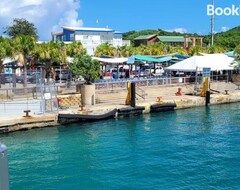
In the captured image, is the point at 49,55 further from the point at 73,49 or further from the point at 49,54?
the point at 73,49

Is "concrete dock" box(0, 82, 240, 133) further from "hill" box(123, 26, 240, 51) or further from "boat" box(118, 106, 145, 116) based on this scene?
"hill" box(123, 26, 240, 51)

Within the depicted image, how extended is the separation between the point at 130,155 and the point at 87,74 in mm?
11745

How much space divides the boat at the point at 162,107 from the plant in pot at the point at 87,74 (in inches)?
191

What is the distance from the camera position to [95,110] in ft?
88.8

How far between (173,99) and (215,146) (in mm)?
12621

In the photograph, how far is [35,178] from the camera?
14.9 metres

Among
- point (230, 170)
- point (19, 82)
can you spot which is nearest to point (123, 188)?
point (230, 170)

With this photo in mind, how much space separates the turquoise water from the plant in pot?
3.38 meters

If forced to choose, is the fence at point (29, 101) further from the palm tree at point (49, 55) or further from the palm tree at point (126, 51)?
the palm tree at point (126, 51)

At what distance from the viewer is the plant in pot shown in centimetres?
2870

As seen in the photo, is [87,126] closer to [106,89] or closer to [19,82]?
[106,89]

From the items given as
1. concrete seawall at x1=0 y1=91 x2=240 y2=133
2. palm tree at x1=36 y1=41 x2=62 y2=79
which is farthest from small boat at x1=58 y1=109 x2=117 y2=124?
palm tree at x1=36 y1=41 x2=62 y2=79

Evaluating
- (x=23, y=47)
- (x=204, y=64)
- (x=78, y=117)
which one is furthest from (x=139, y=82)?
(x=23, y=47)

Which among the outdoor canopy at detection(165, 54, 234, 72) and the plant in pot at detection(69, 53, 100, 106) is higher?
the outdoor canopy at detection(165, 54, 234, 72)
